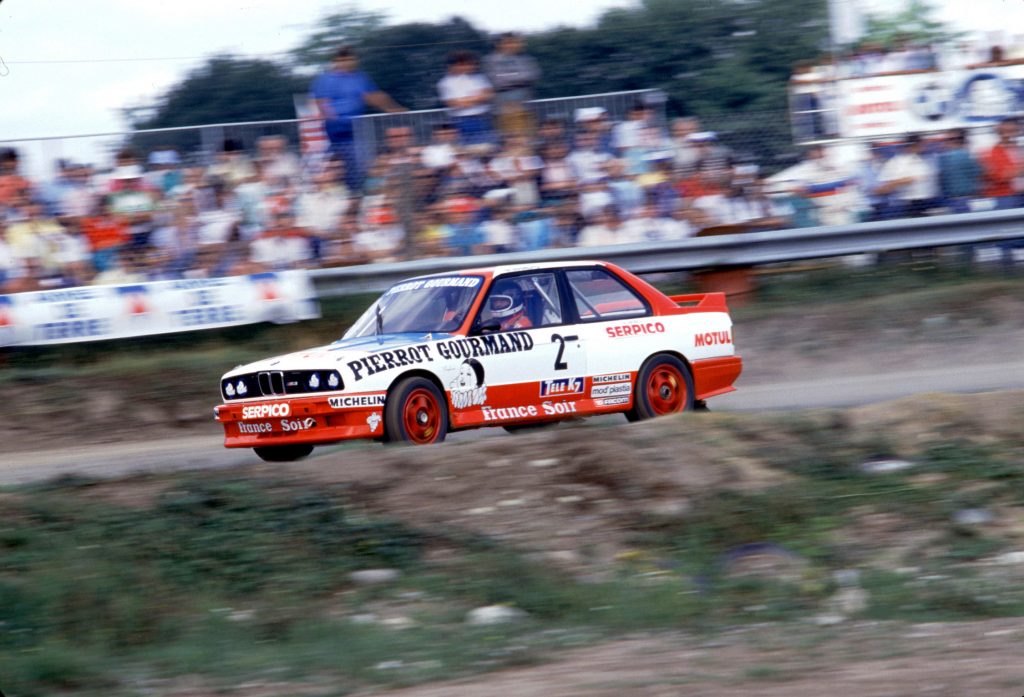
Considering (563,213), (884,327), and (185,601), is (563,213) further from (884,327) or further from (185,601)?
(185,601)

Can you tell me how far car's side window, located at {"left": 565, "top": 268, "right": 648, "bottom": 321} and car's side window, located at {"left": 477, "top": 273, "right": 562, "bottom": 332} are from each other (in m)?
0.20

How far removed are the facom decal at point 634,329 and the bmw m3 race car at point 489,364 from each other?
1 cm

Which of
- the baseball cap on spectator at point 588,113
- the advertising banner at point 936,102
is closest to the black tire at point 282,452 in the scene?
the baseball cap on spectator at point 588,113

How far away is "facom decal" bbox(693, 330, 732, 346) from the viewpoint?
35.0 ft

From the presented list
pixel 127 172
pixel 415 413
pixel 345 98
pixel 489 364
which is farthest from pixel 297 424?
pixel 345 98

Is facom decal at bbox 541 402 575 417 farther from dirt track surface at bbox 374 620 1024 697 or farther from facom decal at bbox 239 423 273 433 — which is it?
dirt track surface at bbox 374 620 1024 697

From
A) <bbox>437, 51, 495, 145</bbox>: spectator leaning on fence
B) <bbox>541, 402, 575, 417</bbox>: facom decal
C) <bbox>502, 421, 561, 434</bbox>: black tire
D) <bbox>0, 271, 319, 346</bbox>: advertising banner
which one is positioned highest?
<bbox>437, 51, 495, 145</bbox>: spectator leaning on fence

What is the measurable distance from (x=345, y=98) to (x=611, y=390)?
5.55m

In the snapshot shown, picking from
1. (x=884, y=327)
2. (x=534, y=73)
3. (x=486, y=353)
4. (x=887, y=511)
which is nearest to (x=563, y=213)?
(x=534, y=73)

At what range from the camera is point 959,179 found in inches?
579

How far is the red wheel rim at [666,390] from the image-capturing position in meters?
10.4

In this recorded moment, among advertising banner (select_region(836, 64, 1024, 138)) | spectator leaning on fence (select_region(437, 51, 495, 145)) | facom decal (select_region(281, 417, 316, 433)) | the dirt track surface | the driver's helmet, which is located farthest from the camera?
advertising banner (select_region(836, 64, 1024, 138))

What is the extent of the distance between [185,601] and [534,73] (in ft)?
30.9

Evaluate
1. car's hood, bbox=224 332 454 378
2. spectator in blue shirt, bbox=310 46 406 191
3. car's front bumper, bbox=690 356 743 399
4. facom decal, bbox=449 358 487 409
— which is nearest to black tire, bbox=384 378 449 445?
facom decal, bbox=449 358 487 409
